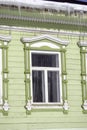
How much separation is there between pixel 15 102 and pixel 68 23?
319cm

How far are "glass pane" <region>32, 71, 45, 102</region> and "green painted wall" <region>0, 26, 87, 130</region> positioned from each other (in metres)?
0.43

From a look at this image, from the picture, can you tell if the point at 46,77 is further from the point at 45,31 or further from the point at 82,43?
the point at 82,43

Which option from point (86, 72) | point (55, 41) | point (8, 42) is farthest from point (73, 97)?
point (8, 42)

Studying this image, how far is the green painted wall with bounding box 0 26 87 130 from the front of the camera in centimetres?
1352

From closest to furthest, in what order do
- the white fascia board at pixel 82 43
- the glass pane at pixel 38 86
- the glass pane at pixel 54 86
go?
the glass pane at pixel 38 86 < the glass pane at pixel 54 86 < the white fascia board at pixel 82 43

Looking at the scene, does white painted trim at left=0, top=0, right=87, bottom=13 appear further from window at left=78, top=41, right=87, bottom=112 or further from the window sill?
the window sill

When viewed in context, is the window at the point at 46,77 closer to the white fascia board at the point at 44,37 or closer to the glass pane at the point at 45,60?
the glass pane at the point at 45,60

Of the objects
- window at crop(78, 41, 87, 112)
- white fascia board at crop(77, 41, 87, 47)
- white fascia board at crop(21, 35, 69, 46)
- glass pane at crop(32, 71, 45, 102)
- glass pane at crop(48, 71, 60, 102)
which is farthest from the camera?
white fascia board at crop(77, 41, 87, 47)

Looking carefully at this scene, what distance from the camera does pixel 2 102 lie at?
44.0 ft

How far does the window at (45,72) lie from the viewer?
45.6ft

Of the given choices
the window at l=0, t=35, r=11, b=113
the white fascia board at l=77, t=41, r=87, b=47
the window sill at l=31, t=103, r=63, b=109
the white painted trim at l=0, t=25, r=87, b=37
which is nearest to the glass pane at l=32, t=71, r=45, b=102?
the window sill at l=31, t=103, r=63, b=109

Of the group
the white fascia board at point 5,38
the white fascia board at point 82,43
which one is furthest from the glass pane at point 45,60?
the white fascia board at point 5,38

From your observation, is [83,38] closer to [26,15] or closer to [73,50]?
[73,50]

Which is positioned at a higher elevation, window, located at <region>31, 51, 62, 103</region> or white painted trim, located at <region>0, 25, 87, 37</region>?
white painted trim, located at <region>0, 25, 87, 37</region>
